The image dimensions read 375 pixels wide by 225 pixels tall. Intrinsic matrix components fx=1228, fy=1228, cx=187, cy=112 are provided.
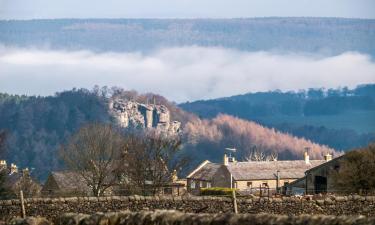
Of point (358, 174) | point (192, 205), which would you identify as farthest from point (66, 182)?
point (192, 205)

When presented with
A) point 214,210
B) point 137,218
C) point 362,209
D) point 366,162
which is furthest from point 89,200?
point 366,162

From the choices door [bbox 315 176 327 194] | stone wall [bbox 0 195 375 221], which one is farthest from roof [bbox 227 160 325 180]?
stone wall [bbox 0 195 375 221]

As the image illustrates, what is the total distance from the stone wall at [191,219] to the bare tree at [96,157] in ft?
155

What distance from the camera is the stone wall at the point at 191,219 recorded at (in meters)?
15.6

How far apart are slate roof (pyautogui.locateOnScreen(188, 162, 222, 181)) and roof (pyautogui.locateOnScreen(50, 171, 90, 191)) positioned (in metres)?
30.1

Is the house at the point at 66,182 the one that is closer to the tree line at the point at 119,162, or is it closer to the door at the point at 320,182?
the tree line at the point at 119,162

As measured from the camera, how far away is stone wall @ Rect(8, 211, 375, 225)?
15.6 meters

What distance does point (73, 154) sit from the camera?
86375 mm

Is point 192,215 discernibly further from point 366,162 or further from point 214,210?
point 366,162

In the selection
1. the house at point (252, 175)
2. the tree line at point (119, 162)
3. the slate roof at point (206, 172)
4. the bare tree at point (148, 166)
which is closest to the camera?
the bare tree at point (148, 166)

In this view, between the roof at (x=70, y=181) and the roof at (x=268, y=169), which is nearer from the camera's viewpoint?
the roof at (x=70, y=181)

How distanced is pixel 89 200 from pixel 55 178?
5684 centimetres

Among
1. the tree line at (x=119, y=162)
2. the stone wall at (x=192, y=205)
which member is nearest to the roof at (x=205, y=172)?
the tree line at (x=119, y=162)

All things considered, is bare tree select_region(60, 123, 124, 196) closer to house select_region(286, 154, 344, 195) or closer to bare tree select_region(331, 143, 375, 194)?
house select_region(286, 154, 344, 195)
